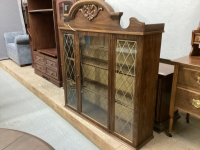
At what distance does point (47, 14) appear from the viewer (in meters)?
3.55

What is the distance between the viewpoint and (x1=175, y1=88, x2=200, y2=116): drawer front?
4.66ft

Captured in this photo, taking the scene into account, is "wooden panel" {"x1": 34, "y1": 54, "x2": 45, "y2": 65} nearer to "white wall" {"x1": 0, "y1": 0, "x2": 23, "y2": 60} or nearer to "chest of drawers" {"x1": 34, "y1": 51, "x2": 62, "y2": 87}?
"chest of drawers" {"x1": 34, "y1": 51, "x2": 62, "y2": 87}

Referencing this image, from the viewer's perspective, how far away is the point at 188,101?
148 centimetres

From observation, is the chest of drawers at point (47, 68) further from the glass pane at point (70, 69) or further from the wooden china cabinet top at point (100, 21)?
the wooden china cabinet top at point (100, 21)

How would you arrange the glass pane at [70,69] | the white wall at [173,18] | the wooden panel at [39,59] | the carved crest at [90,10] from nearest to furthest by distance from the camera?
1. the carved crest at [90,10]
2. the white wall at [173,18]
3. the glass pane at [70,69]
4. the wooden panel at [39,59]

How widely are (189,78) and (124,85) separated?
0.53 m

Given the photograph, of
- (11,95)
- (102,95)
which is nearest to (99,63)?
(102,95)

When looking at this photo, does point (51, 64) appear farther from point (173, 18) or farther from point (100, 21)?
point (173, 18)

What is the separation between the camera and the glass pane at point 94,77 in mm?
1720

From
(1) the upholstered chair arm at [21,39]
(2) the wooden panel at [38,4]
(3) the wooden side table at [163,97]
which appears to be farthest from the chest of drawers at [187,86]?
(1) the upholstered chair arm at [21,39]

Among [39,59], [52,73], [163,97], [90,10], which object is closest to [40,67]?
[39,59]

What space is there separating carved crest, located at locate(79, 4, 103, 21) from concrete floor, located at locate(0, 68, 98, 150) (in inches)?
51.1

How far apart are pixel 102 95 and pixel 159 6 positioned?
4.01 feet

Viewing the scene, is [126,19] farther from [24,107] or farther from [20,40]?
[20,40]
